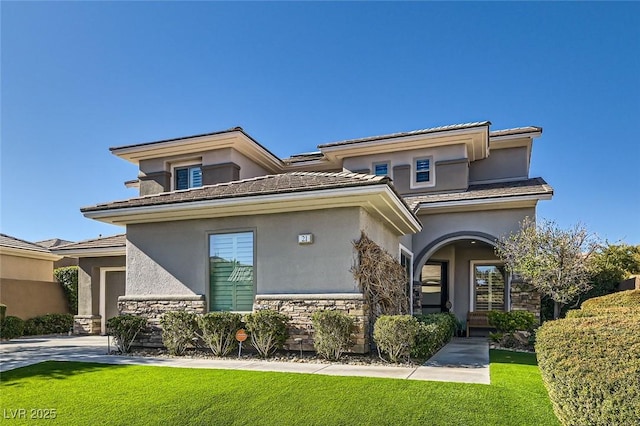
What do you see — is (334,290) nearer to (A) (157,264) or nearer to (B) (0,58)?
(A) (157,264)

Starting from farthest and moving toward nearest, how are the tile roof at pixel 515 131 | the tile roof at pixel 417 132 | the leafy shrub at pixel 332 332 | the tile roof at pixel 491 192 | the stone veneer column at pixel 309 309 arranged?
the tile roof at pixel 515 131, the tile roof at pixel 417 132, the tile roof at pixel 491 192, the stone veneer column at pixel 309 309, the leafy shrub at pixel 332 332

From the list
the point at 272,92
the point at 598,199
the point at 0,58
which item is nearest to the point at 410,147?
the point at 272,92

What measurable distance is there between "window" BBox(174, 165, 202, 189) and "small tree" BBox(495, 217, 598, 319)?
11.6 metres

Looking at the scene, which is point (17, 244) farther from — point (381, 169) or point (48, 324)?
point (381, 169)

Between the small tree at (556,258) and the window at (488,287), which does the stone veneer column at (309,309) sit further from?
the window at (488,287)

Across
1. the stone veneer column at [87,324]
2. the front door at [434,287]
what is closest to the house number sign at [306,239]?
the front door at [434,287]

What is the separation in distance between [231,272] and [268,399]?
17.1 ft

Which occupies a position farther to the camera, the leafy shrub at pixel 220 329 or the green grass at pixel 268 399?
the leafy shrub at pixel 220 329

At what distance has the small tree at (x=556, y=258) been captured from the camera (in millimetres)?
12195

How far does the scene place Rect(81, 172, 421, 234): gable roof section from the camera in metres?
9.59

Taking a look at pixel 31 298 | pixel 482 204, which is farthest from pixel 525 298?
pixel 31 298

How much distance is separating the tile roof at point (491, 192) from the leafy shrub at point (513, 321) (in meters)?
3.82

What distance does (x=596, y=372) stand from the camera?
4.25 meters

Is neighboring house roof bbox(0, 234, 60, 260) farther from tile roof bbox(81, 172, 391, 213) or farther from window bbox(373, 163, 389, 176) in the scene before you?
window bbox(373, 163, 389, 176)
